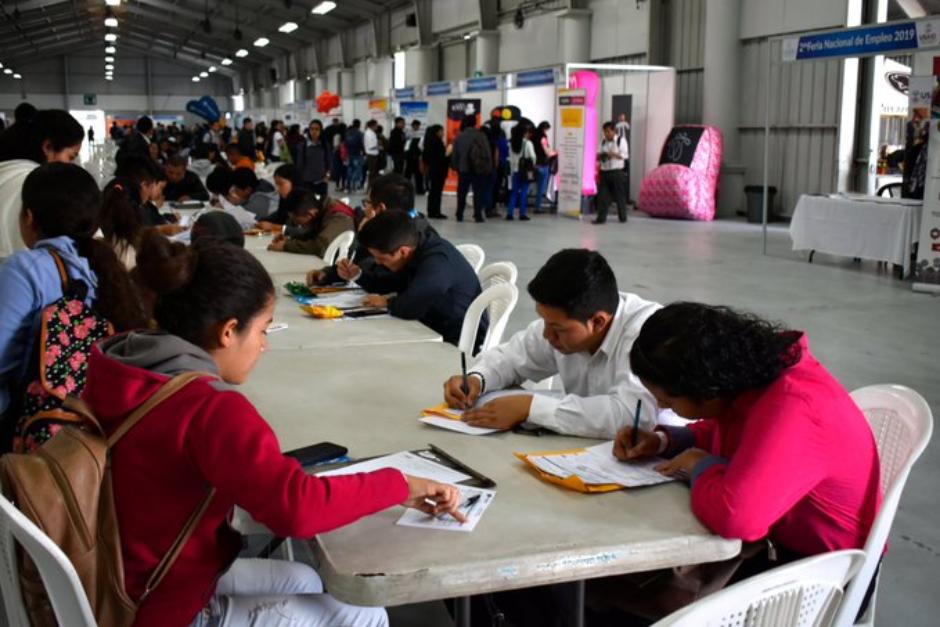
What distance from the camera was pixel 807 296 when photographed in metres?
7.17

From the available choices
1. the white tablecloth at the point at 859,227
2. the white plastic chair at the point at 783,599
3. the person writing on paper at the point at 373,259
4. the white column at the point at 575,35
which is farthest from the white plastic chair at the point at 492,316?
the white column at the point at 575,35

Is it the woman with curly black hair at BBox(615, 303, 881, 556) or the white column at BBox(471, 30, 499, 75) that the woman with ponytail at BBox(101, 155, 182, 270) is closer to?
the woman with curly black hair at BBox(615, 303, 881, 556)

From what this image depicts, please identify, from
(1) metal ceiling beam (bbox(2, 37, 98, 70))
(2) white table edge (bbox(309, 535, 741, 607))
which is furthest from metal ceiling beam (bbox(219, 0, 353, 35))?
(2) white table edge (bbox(309, 535, 741, 607))

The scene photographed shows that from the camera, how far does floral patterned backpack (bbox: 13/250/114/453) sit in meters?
2.25

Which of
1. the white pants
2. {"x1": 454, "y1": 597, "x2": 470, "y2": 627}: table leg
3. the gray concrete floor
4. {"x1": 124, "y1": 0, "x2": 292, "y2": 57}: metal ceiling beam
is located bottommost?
the gray concrete floor

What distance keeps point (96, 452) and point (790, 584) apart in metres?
1.02

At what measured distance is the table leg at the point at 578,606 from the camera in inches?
67.7

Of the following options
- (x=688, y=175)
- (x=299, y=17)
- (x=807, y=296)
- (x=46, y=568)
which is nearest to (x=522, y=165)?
(x=688, y=175)

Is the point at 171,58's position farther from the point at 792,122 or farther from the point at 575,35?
the point at 792,122

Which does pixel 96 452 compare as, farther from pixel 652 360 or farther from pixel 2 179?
pixel 2 179

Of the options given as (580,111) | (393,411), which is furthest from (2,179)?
(580,111)

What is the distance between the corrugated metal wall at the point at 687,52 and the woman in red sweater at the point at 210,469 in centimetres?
1299

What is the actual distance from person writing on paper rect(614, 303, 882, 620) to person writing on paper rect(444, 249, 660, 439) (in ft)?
1.06

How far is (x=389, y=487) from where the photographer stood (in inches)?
59.9
